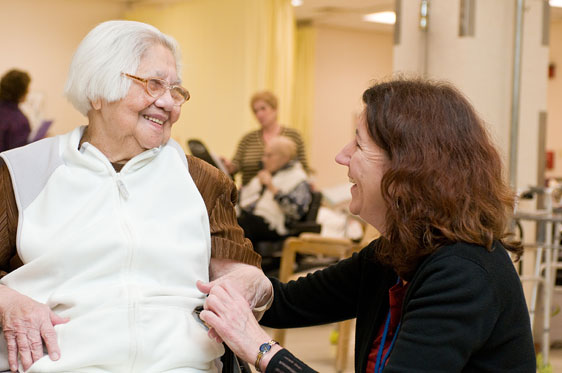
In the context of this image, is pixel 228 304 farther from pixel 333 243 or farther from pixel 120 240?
pixel 333 243

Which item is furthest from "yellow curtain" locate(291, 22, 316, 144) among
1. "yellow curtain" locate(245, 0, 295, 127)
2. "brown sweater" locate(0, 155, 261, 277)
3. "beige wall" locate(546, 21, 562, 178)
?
"brown sweater" locate(0, 155, 261, 277)

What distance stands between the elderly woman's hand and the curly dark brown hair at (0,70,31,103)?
13.6 feet

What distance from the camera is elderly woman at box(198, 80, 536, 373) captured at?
4.00 ft

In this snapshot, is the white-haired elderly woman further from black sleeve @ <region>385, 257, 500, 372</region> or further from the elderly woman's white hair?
black sleeve @ <region>385, 257, 500, 372</region>

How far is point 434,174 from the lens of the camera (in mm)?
1286

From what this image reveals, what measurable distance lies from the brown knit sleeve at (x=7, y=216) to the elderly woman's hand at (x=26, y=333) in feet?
0.44

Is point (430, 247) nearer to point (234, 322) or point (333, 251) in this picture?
point (234, 322)

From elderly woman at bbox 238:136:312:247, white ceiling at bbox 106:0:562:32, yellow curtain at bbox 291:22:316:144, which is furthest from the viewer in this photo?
yellow curtain at bbox 291:22:316:144

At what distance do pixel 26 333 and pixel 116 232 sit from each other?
266mm

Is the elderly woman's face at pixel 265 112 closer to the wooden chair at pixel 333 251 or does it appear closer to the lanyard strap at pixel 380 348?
the wooden chair at pixel 333 251

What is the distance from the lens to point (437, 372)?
A: 121cm

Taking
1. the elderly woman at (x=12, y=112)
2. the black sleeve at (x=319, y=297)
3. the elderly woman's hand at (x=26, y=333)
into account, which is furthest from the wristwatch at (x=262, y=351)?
the elderly woman at (x=12, y=112)

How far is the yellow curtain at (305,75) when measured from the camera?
9.73 m

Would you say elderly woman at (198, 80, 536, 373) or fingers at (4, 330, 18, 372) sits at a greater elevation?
elderly woman at (198, 80, 536, 373)
